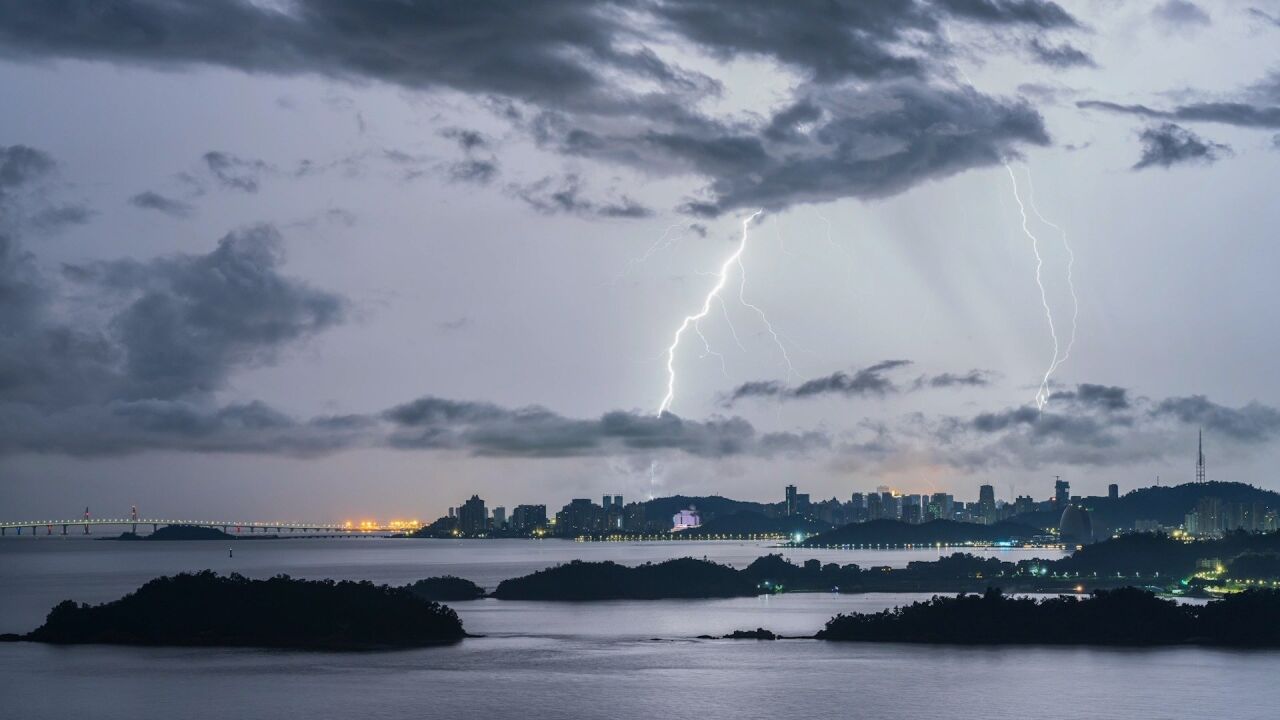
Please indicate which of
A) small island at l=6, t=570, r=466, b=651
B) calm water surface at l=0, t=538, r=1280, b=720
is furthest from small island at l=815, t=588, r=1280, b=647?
small island at l=6, t=570, r=466, b=651

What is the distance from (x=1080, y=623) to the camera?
133000mm

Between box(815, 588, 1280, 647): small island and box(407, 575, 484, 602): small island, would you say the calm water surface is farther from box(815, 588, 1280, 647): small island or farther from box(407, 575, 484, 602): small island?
box(407, 575, 484, 602): small island

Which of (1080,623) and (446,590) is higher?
(446,590)

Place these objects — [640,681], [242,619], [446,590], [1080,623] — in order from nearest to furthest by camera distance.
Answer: [640,681]
[242,619]
[1080,623]
[446,590]

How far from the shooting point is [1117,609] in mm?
132000

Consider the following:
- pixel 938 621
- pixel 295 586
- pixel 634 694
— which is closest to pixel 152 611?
pixel 295 586

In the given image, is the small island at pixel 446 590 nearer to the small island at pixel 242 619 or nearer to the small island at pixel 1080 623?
the small island at pixel 242 619

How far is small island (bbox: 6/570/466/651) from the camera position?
12988 centimetres

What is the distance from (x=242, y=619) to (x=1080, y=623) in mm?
72171

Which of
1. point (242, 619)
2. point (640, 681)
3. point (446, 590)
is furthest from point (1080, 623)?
point (446, 590)

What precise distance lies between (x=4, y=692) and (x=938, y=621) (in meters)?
76.6

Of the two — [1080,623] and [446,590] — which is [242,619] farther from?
[1080,623]

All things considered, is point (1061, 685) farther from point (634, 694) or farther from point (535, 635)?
point (535, 635)

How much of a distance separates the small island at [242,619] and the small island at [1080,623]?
38085mm
